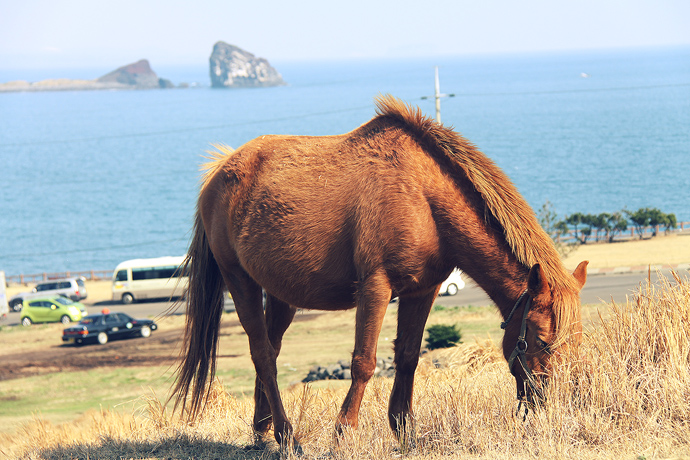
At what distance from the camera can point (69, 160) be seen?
142000 millimetres

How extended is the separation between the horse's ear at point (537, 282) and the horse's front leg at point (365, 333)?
1.12m

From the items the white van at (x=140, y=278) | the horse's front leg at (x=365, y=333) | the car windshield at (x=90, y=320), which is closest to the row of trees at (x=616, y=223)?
the white van at (x=140, y=278)

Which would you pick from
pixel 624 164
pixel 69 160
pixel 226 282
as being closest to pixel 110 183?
pixel 69 160

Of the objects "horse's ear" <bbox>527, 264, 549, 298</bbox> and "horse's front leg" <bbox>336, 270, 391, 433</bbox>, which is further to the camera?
"horse's front leg" <bbox>336, 270, 391, 433</bbox>

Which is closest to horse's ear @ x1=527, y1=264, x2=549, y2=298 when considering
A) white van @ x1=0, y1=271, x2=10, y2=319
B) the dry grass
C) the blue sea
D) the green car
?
the dry grass

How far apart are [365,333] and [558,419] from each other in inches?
67.1

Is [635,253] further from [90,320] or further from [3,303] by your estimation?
[3,303]

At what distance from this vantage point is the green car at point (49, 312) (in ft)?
129

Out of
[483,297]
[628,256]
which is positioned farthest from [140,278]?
[628,256]

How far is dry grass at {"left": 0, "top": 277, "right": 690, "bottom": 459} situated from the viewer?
5.44 meters

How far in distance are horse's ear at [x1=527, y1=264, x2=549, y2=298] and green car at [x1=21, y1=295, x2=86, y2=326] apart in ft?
125

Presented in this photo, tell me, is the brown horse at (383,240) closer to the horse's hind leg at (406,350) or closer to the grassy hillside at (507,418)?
the horse's hind leg at (406,350)

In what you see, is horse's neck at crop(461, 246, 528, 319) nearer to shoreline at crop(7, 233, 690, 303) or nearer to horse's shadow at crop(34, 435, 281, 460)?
horse's shadow at crop(34, 435, 281, 460)

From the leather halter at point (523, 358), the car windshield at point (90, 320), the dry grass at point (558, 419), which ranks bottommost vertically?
the car windshield at point (90, 320)
